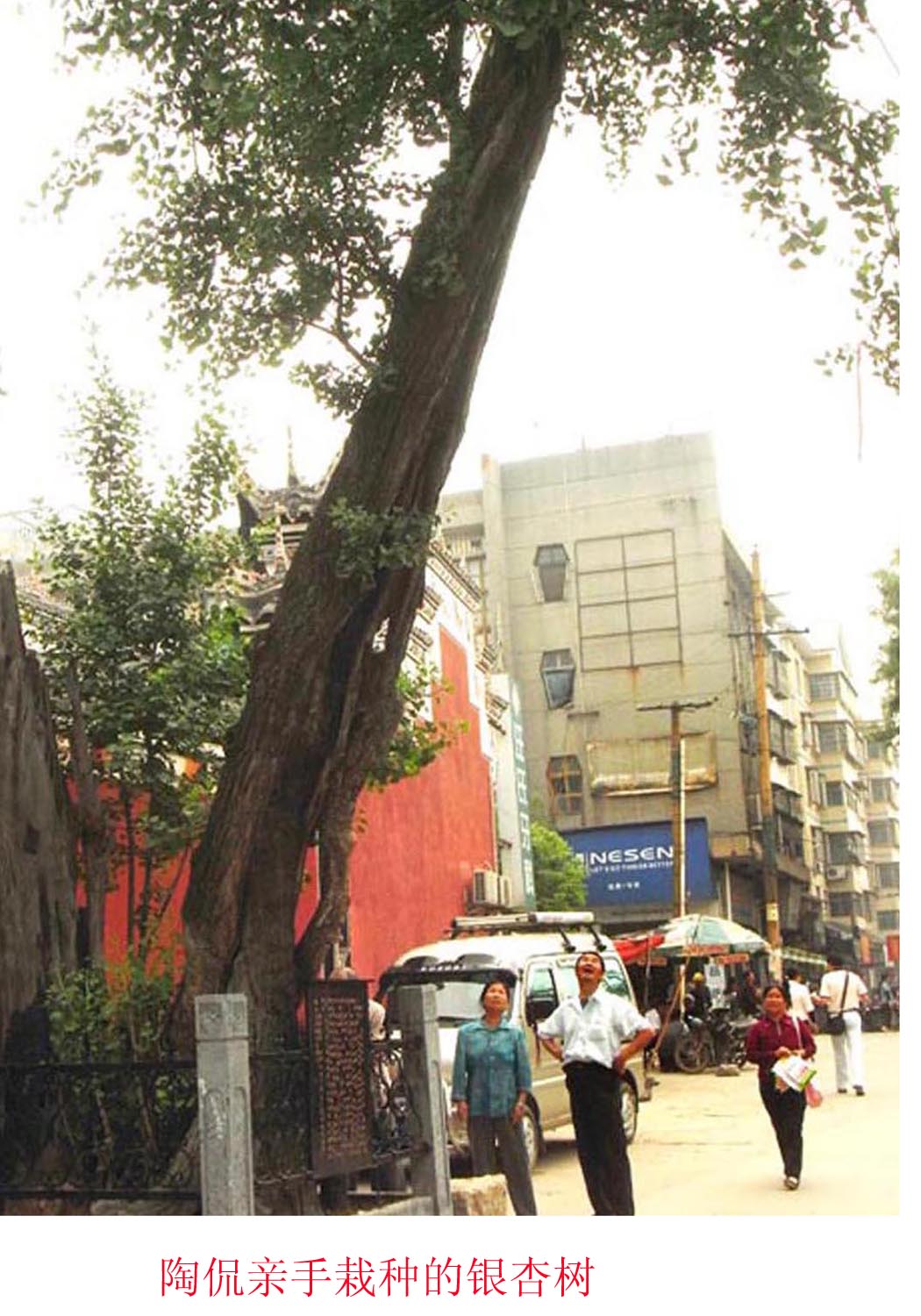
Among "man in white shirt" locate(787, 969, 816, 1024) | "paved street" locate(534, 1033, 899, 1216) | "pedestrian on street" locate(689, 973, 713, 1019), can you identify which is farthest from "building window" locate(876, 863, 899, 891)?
"pedestrian on street" locate(689, 973, 713, 1019)

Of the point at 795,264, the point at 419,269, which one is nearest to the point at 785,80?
the point at 795,264

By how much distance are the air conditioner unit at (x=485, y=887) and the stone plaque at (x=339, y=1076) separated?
4.07 metres

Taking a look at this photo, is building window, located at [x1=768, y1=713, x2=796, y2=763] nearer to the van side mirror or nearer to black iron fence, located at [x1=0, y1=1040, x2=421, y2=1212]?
the van side mirror

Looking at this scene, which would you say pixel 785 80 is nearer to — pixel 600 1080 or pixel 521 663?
pixel 521 663

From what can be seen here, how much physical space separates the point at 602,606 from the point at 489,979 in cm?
235

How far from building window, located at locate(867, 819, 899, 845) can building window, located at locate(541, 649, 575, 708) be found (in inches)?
76.4

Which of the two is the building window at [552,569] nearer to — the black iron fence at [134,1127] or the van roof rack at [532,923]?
the van roof rack at [532,923]

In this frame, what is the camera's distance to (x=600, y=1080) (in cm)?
561

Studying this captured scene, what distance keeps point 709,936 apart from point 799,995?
1.94 ft

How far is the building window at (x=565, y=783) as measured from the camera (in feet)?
24.1

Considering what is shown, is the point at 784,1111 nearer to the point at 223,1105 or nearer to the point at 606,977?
the point at 606,977

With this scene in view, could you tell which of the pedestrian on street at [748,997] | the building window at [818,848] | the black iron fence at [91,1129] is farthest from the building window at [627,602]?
the pedestrian on street at [748,997]

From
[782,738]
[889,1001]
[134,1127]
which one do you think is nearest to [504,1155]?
[134,1127]

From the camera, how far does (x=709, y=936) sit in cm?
938
